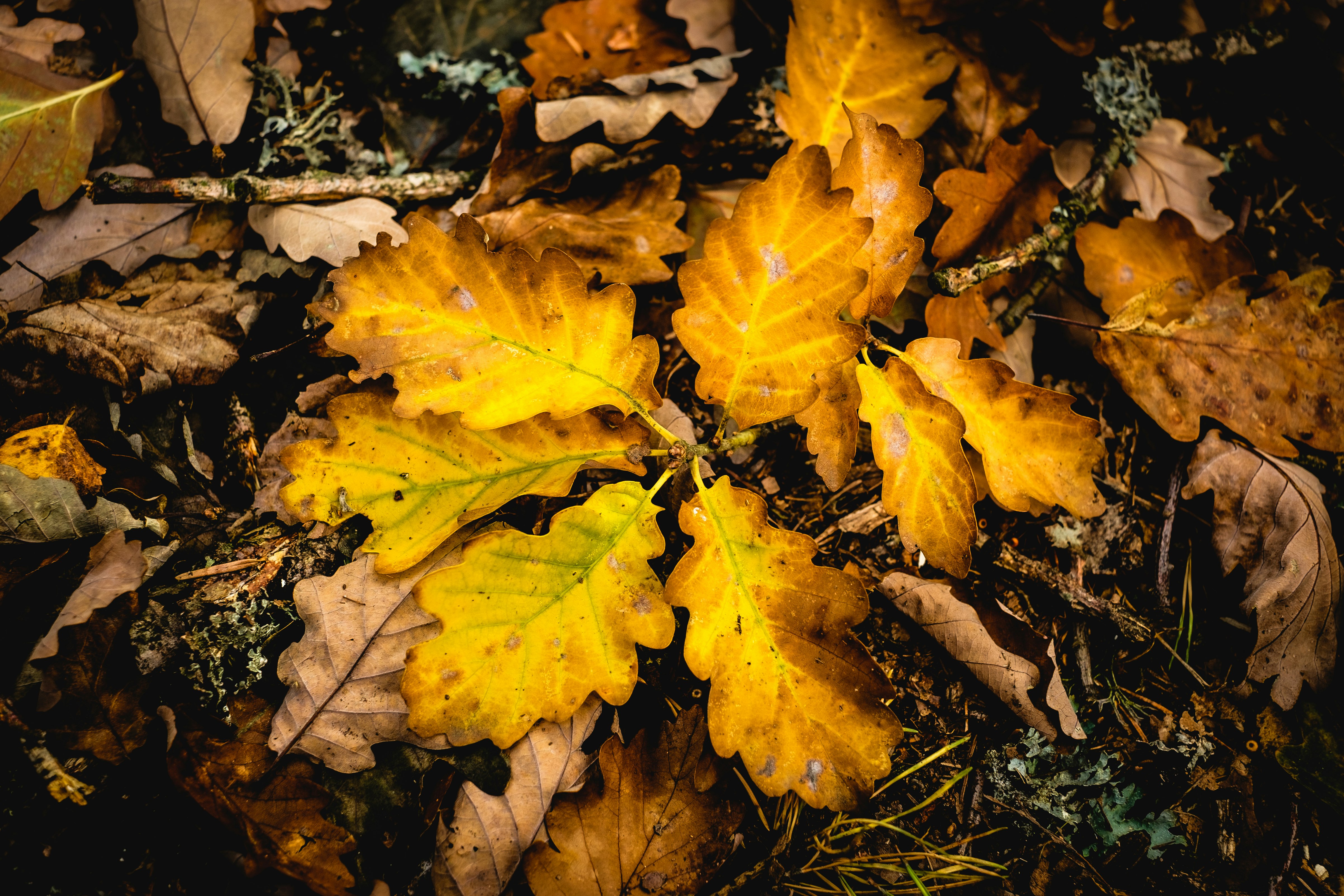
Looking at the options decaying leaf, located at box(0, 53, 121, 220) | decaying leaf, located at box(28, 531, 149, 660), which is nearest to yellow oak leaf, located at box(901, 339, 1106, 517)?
decaying leaf, located at box(28, 531, 149, 660)

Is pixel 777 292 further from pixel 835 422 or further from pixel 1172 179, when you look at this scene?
pixel 1172 179

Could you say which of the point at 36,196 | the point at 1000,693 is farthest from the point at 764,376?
the point at 36,196

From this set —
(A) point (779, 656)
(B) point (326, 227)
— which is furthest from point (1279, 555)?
(B) point (326, 227)

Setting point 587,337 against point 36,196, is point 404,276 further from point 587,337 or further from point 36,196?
point 36,196

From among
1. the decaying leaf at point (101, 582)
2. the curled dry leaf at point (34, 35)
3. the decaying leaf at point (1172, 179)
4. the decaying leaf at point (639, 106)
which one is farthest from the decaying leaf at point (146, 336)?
the decaying leaf at point (1172, 179)

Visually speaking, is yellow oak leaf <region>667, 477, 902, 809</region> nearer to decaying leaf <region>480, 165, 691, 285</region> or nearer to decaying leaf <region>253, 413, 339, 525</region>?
decaying leaf <region>480, 165, 691, 285</region>

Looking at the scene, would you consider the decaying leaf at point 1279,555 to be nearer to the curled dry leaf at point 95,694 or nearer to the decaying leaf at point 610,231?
the decaying leaf at point 610,231
